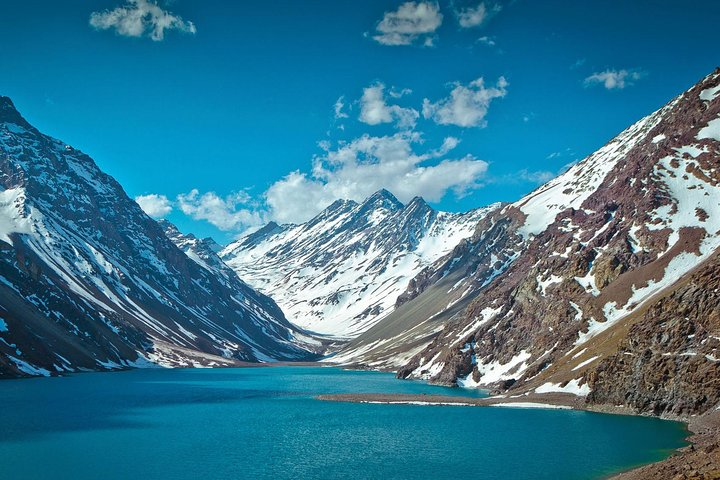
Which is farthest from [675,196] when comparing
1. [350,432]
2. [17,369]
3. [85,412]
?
[17,369]

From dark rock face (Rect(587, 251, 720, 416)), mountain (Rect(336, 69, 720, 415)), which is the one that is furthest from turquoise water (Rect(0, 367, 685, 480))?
mountain (Rect(336, 69, 720, 415))

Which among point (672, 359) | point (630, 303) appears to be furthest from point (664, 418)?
point (630, 303)

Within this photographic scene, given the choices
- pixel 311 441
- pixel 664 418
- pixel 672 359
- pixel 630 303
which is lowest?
pixel 664 418

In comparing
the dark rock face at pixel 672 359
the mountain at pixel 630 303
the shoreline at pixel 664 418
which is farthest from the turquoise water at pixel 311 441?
the mountain at pixel 630 303

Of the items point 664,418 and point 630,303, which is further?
point 630,303

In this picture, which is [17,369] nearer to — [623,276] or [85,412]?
[85,412]

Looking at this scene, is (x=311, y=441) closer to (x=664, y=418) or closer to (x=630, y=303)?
(x=664, y=418)

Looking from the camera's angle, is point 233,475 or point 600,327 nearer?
point 233,475
